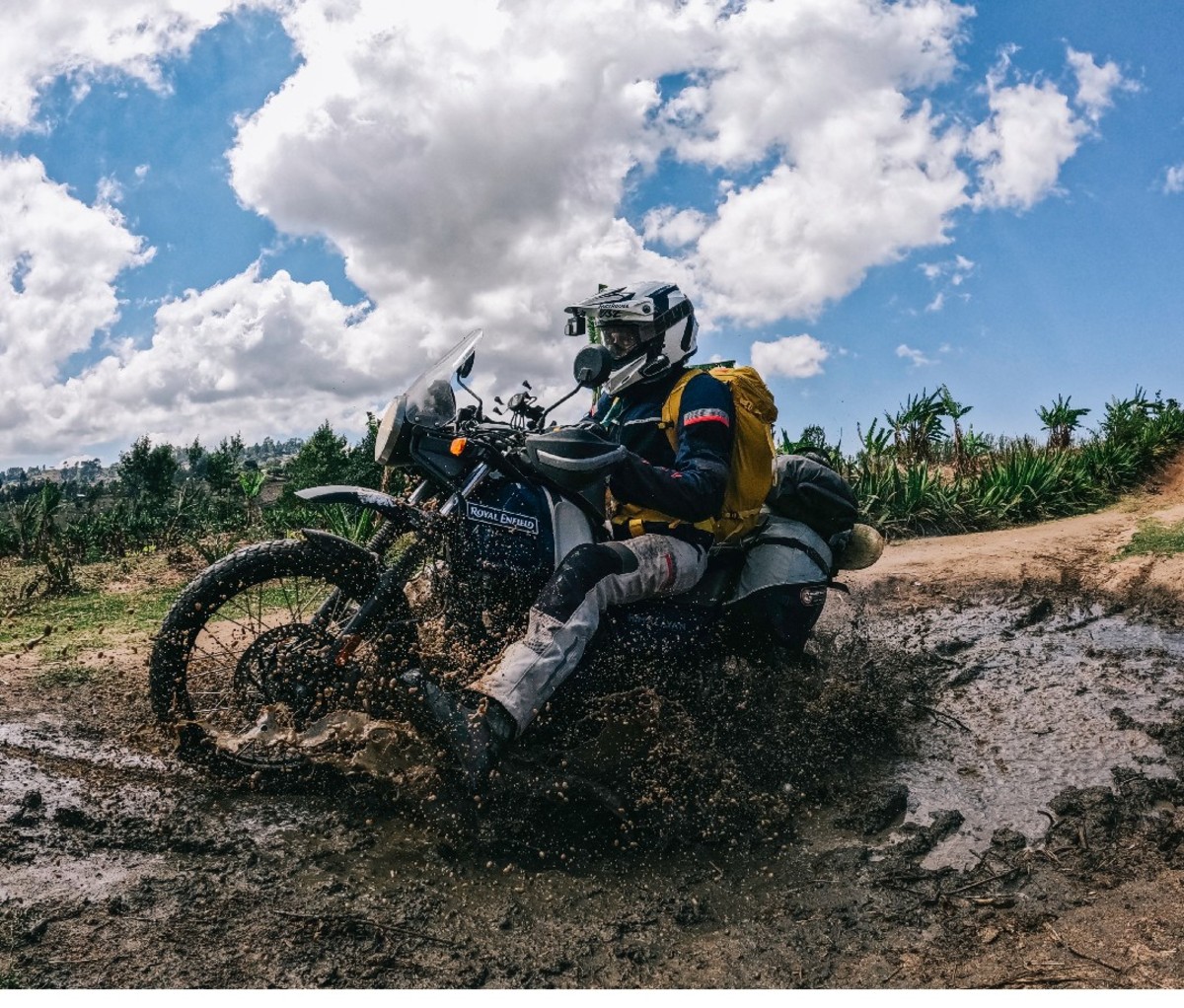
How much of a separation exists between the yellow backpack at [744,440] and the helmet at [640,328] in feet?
0.56

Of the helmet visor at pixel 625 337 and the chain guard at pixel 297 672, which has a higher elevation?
the helmet visor at pixel 625 337

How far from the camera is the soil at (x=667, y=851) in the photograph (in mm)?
2723

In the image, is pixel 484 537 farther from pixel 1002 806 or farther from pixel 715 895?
pixel 1002 806

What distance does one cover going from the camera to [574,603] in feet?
11.3

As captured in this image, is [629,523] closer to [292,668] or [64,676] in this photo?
[292,668]

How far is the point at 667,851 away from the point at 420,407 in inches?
76.7

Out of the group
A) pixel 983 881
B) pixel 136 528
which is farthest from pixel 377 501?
pixel 136 528

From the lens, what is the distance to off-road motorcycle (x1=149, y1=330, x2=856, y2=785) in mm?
3639

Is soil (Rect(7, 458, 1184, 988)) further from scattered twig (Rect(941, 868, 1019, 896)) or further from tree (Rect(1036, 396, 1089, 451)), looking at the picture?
tree (Rect(1036, 396, 1089, 451))

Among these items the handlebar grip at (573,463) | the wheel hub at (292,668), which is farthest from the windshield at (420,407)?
the wheel hub at (292,668)

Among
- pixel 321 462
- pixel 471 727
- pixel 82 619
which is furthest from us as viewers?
pixel 321 462

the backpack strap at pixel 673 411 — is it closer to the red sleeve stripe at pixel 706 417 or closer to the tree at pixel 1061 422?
the red sleeve stripe at pixel 706 417

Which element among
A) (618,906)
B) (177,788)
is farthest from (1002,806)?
(177,788)

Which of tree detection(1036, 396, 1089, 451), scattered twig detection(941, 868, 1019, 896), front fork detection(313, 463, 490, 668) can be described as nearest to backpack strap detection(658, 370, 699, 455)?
front fork detection(313, 463, 490, 668)
